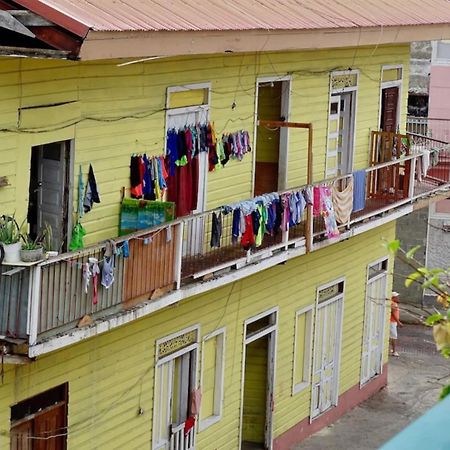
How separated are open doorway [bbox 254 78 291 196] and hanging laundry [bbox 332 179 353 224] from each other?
906mm

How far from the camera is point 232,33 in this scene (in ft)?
52.4

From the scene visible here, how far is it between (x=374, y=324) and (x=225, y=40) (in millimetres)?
10842

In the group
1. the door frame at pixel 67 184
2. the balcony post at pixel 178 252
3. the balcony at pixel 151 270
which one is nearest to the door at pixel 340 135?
the balcony at pixel 151 270

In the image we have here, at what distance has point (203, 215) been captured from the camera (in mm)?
16203

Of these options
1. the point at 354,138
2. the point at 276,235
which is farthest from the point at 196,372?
the point at 354,138

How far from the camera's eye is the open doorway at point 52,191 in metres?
15.0

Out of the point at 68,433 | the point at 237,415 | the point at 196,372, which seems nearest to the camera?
the point at 68,433

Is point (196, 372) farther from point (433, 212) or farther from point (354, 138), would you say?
point (433, 212)

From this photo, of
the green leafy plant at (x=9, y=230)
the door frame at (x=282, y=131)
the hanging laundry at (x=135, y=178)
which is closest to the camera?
the green leafy plant at (x=9, y=230)

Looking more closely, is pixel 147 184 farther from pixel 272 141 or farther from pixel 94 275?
pixel 272 141

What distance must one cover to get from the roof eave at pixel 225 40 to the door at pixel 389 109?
2119 mm

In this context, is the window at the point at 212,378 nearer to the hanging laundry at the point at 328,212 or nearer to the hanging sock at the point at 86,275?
the hanging laundry at the point at 328,212

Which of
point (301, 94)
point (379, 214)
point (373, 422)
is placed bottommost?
point (373, 422)

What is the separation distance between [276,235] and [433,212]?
46.9 ft
